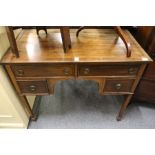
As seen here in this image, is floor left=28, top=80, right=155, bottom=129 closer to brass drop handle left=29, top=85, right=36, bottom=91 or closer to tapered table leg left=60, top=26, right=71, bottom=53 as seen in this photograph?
brass drop handle left=29, top=85, right=36, bottom=91

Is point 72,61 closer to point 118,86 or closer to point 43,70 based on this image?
point 43,70

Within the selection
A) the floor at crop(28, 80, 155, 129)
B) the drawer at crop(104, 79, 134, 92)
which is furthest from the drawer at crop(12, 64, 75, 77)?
the floor at crop(28, 80, 155, 129)

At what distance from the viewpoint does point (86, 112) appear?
137 cm

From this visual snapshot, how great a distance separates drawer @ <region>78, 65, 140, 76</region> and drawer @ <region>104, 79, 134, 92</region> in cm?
6

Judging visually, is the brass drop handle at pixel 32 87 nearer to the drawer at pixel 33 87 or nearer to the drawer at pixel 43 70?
the drawer at pixel 33 87

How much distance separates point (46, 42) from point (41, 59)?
0.63ft

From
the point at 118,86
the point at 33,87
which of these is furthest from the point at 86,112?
the point at 33,87

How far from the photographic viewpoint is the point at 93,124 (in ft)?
4.17

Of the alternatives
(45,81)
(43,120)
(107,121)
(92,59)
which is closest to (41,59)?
(45,81)

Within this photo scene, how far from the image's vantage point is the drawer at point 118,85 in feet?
3.10

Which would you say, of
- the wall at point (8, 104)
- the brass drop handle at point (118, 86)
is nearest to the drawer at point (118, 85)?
the brass drop handle at point (118, 86)

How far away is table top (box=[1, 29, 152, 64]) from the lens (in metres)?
0.81

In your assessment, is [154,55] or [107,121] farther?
[107,121]

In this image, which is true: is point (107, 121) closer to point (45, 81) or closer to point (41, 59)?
point (45, 81)
